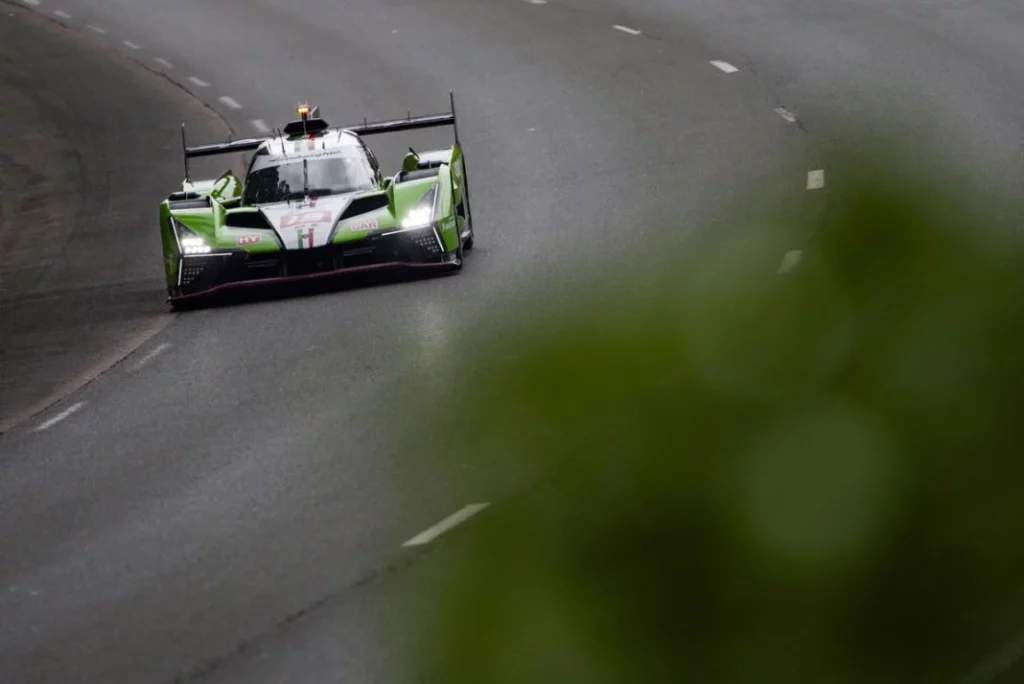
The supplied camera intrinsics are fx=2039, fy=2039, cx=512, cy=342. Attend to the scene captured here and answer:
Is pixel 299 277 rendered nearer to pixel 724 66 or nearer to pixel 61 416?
pixel 61 416

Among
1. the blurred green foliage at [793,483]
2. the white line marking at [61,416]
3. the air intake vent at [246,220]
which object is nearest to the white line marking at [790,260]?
the blurred green foliage at [793,483]

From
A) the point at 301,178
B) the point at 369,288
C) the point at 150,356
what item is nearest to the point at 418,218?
the point at 369,288

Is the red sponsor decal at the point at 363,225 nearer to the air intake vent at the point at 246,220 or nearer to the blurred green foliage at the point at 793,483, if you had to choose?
the air intake vent at the point at 246,220

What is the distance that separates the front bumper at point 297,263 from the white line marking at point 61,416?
9.22ft

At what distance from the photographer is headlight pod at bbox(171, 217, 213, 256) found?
16.2m

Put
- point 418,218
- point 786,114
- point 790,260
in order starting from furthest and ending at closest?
point 786,114
point 418,218
point 790,260

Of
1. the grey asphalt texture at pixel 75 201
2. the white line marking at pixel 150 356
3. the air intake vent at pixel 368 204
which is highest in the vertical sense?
the air intake vent at pixel 368 204

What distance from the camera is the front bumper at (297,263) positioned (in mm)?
16234

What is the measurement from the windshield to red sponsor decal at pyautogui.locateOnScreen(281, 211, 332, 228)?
0.44m

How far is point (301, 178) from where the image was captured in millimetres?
17203

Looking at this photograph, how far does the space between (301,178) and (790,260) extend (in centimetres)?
1522

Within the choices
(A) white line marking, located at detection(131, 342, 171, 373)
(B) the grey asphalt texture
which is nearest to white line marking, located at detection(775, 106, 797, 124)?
(B) the grey asphalt texture

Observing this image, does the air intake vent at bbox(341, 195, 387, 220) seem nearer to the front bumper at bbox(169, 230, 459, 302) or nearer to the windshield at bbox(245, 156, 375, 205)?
the front bumper at bbox(169, 230, 459, 302)

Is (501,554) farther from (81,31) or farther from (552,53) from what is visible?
(81,31)
